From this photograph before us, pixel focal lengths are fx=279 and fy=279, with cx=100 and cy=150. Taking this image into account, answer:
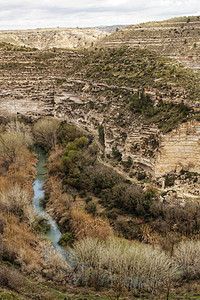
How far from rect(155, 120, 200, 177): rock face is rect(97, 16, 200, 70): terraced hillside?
15.1 metres

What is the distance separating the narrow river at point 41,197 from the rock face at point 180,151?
419 inches

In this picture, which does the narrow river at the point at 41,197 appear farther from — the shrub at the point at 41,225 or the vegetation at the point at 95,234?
the vegetation at the point at 95,234

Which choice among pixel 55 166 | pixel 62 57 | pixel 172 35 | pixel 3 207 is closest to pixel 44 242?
pixel 3 207

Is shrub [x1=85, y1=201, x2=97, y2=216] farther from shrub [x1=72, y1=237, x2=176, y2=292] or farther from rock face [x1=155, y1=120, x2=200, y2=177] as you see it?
shrub [x1=72, y1=237, x2=176, y2=292]

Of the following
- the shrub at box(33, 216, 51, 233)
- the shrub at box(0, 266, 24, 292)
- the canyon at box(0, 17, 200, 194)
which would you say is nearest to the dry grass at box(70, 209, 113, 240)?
the shrub at box(33, 216, 51, 233)

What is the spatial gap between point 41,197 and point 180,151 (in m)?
15.7

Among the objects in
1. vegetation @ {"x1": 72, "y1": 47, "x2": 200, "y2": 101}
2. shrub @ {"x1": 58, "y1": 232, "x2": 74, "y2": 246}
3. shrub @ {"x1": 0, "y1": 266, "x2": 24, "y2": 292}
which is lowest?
shrub @ {"x1": 58, "y1": 232, "x2": 74, "y2": 246}

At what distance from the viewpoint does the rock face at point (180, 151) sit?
24.4 meters

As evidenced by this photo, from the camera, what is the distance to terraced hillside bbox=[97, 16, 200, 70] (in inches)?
1510

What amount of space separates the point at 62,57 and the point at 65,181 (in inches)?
1193

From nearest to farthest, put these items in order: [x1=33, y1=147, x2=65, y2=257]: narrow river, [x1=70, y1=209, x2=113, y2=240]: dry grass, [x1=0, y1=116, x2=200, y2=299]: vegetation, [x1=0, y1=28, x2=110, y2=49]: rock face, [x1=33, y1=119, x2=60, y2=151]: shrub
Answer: [x1=0, y1=116, x2=200, y2=299]: vegetation
[x1=70, y1=209, x2=113, y2=240]: dry grass
[x1=33, y1=147, x2=65, y2=257]: narrow river
[x1=33, y1=119, x2=60, y2=151]: shrub
[x1=0, y1=28, x2=110, y2=49]: rock face

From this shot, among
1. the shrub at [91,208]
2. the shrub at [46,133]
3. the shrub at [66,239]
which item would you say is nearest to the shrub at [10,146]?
the shrub at [46,133]

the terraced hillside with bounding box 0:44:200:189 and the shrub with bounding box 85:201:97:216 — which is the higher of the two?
the terraced hillside with bounding box 0:44:200:189

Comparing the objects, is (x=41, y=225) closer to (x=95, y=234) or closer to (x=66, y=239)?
(x=66, y=239)
